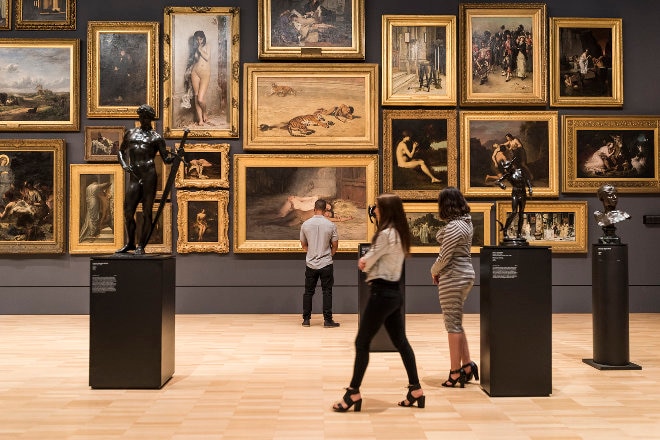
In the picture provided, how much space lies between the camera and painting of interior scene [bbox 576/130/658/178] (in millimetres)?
15023

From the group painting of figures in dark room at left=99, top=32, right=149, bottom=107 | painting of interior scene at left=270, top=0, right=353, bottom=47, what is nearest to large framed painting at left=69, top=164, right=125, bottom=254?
painting of figures in dark room at left=99, top=32, right=149, bottom=107

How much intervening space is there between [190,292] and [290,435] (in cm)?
944

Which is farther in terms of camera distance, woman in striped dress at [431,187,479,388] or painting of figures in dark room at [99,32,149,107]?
painting of figures in dark room at [99,32,149,107]

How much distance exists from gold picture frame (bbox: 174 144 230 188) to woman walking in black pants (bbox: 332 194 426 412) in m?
8.82

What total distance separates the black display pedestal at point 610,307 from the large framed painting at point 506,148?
6.03 metres

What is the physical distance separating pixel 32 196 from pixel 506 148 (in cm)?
1100

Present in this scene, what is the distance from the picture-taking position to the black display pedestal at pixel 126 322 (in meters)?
7.61

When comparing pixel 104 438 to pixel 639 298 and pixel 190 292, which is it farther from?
pixel 639 298

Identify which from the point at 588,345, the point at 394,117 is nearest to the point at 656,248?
the point at 588,345

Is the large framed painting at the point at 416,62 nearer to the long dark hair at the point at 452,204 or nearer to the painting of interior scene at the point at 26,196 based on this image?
the long dark hair at the point at 452,204

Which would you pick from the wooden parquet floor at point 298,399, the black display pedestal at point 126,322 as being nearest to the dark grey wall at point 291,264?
the wooden parquet floor at point 298,399

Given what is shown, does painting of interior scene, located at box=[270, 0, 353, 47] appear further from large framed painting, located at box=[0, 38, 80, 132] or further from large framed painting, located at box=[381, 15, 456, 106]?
large framed painting, located at box=[0, 38, 80, 132]

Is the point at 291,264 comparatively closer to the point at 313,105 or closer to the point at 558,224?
the point at 313,105

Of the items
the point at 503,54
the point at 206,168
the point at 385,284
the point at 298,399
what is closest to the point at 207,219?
the point at 206,168
